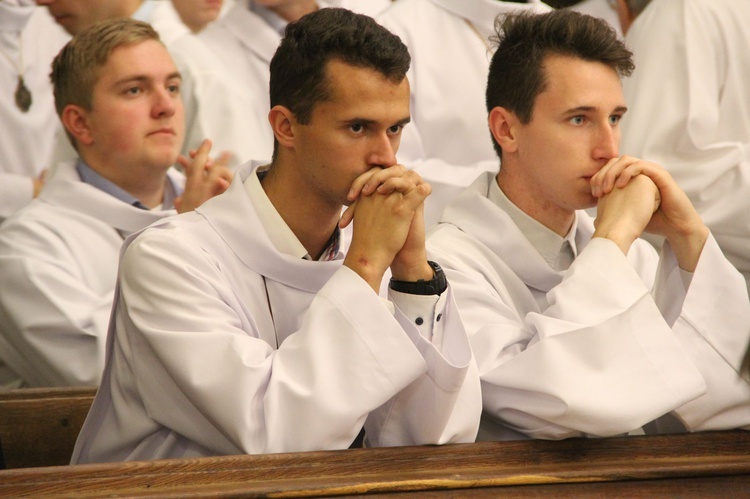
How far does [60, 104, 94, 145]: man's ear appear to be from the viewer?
12.2 feet

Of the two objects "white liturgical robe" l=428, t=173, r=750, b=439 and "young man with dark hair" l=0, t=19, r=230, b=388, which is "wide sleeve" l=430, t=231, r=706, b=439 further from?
"young man with dark hair" l=0, t=19, r=230, b=388

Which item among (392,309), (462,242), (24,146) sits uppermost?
(392,309)

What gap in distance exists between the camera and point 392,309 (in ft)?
7.68

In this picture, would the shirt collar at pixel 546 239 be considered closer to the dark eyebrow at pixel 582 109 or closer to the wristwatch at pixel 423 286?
the dark eyebrow at pixel 582 109

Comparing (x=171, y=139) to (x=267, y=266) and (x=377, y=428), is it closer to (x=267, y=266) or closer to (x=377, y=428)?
(x=267, y=266)

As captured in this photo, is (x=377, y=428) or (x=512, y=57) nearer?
(x=377, y=428)

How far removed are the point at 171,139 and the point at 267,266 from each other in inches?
54.8

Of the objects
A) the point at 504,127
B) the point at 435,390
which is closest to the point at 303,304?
the point at 435,390

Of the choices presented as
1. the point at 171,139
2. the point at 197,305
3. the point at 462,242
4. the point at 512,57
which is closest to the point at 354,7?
the point at 171,139

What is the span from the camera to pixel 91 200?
3.63m

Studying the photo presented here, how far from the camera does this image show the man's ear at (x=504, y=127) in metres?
3.03

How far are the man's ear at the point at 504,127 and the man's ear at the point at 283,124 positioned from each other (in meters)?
0.71

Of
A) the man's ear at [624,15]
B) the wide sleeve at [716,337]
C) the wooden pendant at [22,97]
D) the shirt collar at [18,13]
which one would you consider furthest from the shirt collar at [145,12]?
the wide sleeve at [716,337]

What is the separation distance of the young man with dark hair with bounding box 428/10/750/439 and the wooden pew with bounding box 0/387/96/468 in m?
1.15
